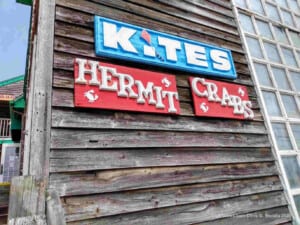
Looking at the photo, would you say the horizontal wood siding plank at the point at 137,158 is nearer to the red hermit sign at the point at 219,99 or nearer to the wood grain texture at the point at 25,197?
the red hermit sign at the point at 219,99

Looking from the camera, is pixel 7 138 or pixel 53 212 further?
pixel 7 138

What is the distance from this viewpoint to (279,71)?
3512 mm

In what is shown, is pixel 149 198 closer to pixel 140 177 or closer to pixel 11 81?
pixel 140 177

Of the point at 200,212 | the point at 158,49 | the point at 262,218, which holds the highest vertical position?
the point at 158,49

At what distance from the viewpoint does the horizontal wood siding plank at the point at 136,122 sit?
1.65 metres

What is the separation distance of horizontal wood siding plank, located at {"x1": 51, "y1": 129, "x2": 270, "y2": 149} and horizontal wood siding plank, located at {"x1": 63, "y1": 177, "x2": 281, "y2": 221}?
35 cm

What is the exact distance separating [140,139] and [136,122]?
0.14 meters

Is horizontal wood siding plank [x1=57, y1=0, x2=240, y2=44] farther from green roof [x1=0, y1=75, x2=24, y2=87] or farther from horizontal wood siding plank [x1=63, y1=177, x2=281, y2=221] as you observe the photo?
green roof [x1=0, y1=75, x2=24, y2=87]

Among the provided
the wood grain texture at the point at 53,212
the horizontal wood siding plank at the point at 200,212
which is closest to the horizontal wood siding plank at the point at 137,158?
the horizontal wood siding plank at the point at 200,212

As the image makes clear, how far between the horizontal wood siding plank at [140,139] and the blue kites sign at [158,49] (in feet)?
2.17

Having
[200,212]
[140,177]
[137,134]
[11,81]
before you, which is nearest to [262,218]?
[200,212]

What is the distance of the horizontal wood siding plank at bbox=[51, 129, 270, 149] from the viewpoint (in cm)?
161

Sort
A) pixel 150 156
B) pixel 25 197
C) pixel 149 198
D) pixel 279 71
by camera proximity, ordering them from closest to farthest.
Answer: pixel 25 197
pixel 149 198
pixel 150 156
pixel 279 71

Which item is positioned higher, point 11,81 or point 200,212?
point 11,81
